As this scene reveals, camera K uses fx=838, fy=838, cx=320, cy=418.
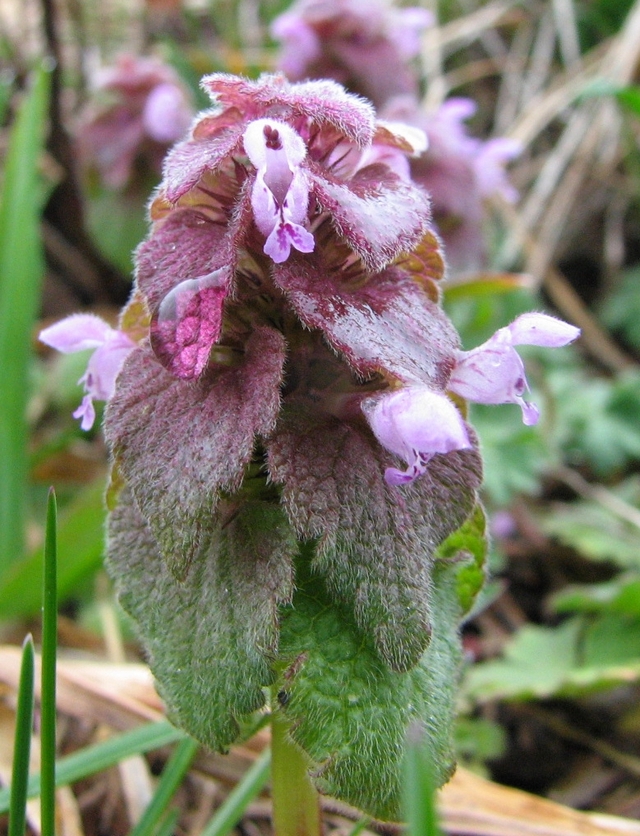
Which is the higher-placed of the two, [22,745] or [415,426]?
[415,426]

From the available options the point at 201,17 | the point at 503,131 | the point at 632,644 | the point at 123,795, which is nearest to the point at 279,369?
the point at 123,795

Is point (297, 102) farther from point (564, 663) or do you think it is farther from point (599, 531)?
point (599, 531)

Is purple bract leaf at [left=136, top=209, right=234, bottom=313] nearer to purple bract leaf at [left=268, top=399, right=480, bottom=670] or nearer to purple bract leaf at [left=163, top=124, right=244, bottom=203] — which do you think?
purple bract leaf at [left=163, top=124, right=244, bottom=203]

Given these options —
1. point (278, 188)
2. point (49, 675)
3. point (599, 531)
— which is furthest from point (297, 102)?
point (599, 531)

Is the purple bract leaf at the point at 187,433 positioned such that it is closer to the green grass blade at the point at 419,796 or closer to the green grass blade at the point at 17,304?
the green grass blade at the point at 419,796

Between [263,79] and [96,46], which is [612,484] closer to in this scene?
[263,79]

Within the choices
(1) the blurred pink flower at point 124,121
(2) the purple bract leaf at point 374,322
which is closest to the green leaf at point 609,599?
(2) the purple bract leaf at point 374,322

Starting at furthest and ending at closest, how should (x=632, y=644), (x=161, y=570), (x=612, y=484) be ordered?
(x=612, y=484) < (x=632, y=644) < (x=161, y=570)
